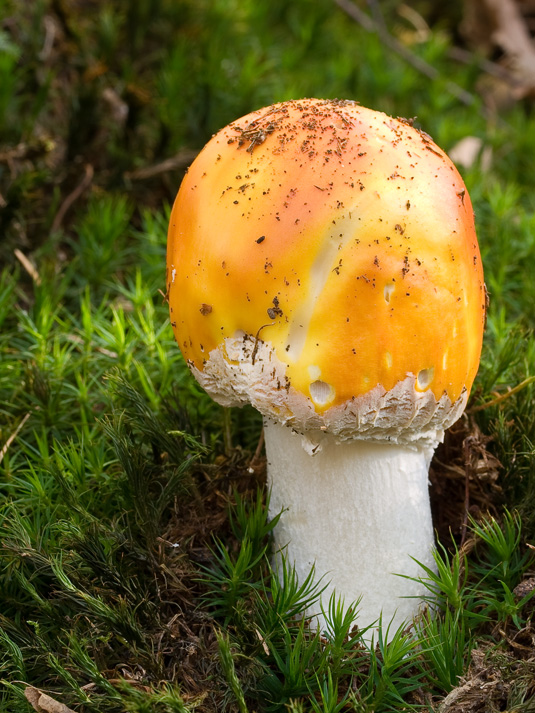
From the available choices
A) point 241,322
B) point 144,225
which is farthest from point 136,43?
point 241,322

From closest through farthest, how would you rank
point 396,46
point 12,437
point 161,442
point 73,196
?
point 161,442, point 12,437, point 73,196, point 396,46

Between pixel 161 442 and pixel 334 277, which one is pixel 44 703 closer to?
pixel 161 442

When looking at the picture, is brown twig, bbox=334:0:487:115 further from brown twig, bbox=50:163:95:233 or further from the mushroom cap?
the mushroom cap

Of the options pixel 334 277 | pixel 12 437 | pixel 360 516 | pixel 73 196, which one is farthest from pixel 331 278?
pixel 73 196

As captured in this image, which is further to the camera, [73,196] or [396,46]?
[396,46]

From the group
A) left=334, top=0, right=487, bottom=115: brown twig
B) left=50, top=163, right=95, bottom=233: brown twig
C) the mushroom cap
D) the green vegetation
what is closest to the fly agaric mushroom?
the mushroom cap

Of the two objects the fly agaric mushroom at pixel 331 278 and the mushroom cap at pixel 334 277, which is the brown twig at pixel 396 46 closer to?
the fly agaric mushroom at pixel 331 278

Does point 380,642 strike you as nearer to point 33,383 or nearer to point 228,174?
point 228,174
